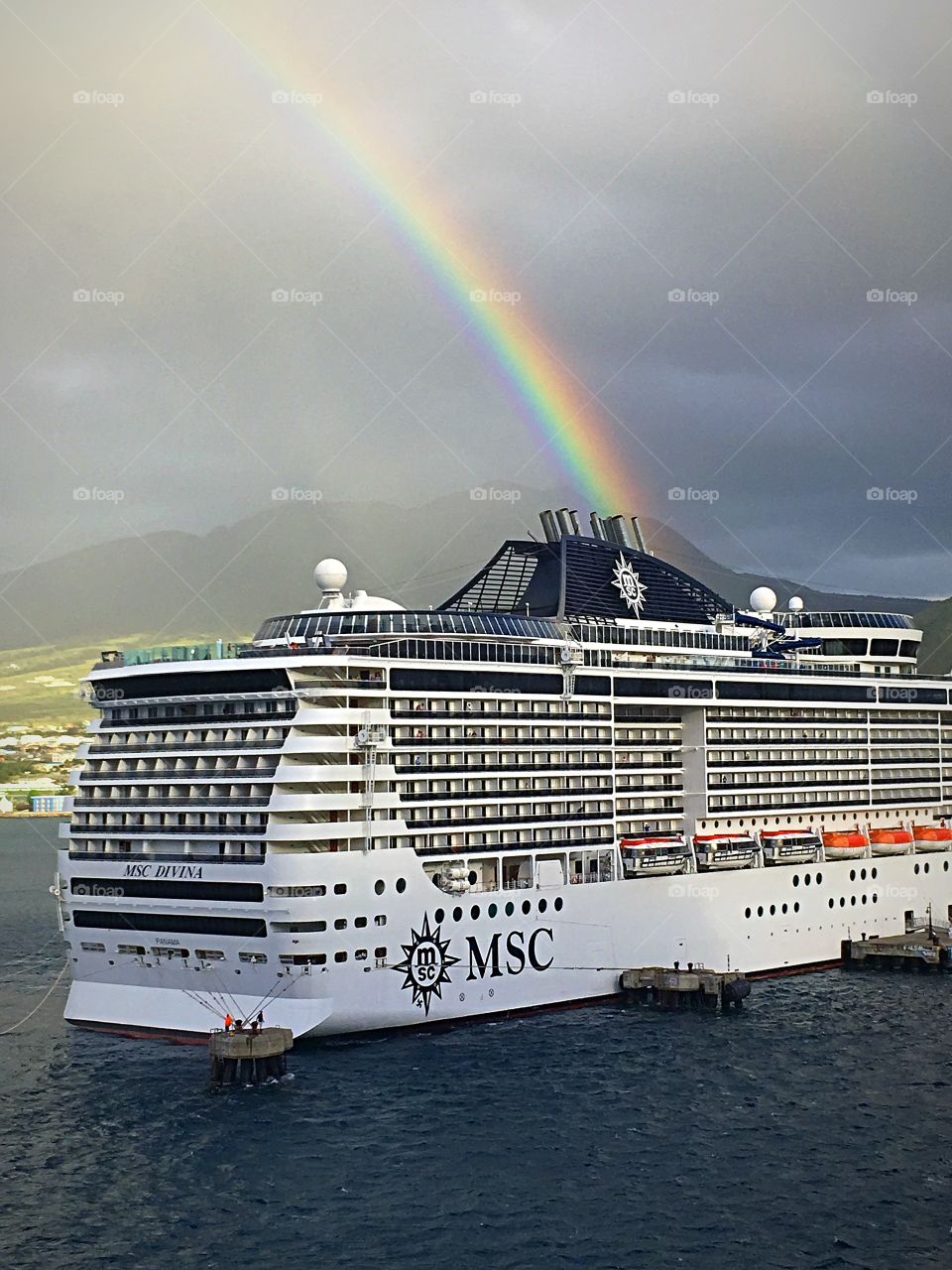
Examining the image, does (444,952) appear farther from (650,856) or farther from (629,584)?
(629,584)

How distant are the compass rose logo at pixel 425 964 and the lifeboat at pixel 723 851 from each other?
46.9 feet

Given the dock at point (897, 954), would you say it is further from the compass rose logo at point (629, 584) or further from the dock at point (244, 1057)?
the dock at point (244, 1057)

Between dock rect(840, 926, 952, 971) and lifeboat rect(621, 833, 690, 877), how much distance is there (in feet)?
35.2

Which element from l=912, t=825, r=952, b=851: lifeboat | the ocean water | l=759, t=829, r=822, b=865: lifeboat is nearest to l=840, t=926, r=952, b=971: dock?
l=759, t=829, r=822, b=865: lifeboat

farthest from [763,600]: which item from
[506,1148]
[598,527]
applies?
[506,1148]

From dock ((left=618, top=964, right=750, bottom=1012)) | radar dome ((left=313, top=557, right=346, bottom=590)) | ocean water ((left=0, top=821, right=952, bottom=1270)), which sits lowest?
ocean water ((left=0, top=821, right=952, bottom=1270))

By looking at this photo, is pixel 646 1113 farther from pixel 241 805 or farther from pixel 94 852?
pixel 94 852

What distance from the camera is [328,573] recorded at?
2071 inches

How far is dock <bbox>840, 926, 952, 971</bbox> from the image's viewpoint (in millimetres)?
60375

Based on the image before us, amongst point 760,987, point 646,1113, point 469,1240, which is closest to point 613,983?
point 760,987

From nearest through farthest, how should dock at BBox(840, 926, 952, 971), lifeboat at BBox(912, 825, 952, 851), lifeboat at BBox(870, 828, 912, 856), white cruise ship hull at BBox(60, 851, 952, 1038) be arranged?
white cruise ship hull at BBox(60, 851, 952, 1038) < dock at BBox(840, 926, 952, 971) < lifeboat at BBox(870, 828, 912, 856) < lifeboat at BBox(912, 825, 952, 851)

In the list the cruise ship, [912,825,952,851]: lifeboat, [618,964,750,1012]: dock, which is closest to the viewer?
the cruise ship

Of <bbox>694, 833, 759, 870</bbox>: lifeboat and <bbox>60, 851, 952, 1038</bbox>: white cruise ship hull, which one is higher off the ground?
<bbox>694, 833, 759, 870</bbox>: lifeboat

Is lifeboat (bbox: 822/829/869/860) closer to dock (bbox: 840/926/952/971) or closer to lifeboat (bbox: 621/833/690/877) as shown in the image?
dock (bbox: 840/926/952/971)
